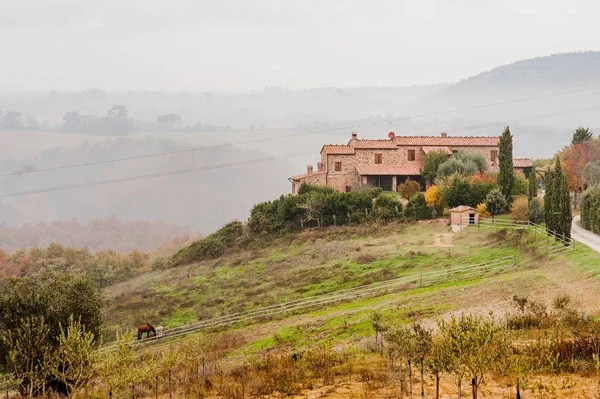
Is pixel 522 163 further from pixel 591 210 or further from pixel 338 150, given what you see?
pixel 591 210

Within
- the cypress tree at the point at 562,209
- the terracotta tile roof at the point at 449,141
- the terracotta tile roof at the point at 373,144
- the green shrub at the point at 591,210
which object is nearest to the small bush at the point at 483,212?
the green shrub at the point at 591,210

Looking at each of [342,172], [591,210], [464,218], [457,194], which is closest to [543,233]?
[591,210]

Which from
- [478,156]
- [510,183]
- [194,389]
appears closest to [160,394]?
[194,389]

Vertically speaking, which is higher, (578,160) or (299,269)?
(578,160)

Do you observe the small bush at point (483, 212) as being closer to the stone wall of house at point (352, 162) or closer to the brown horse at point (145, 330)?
the stone wall of house at point (352, 162)

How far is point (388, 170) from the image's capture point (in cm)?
7938

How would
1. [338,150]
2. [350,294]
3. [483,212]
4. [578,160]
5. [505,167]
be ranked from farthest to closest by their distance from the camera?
[338,150] → [578,160] → [505,167] → [483,212] → [350,294]

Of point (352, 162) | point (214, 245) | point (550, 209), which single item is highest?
point (352, 162)

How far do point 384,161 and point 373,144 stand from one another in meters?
2.71

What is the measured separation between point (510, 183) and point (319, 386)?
147ft

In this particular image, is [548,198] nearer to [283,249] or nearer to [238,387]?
[283,249]

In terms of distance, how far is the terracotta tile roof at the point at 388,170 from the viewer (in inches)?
3095

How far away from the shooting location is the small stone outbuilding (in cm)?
6034

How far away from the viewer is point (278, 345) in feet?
109
